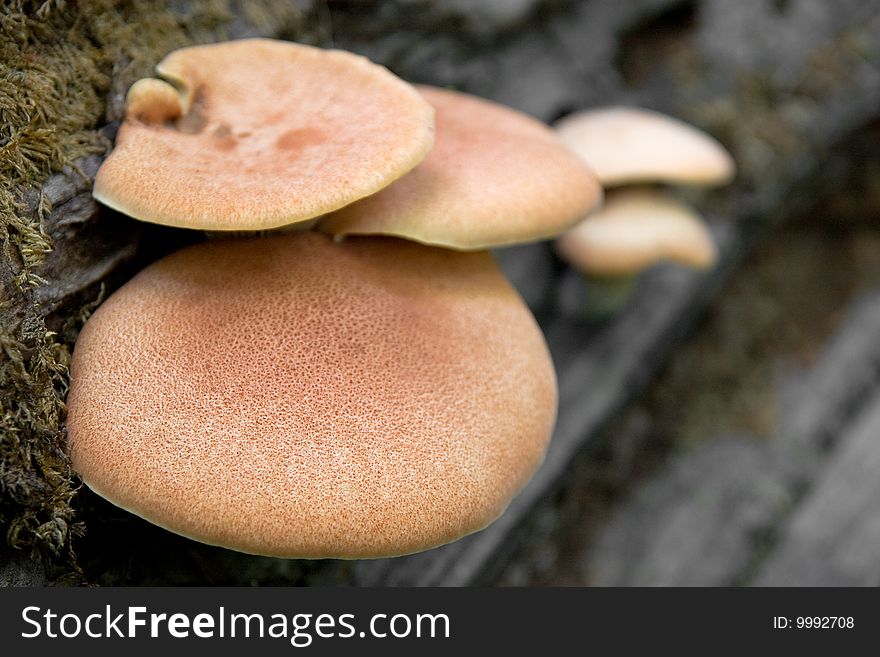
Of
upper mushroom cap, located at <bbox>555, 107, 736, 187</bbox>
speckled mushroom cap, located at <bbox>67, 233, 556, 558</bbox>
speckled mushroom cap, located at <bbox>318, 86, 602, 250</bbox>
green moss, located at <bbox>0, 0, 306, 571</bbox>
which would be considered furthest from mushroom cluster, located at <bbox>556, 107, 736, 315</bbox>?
green moss, located at <bbox>0, 0, 306, 571</bbox>

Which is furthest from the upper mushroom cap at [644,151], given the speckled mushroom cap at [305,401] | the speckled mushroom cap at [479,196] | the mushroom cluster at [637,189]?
the speckled mushroom cap at [305,401]

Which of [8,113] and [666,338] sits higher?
[8,113]

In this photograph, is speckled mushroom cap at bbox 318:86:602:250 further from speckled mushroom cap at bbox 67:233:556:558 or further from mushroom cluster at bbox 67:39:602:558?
speckled mushroom cap at bbox 67:233:556:558

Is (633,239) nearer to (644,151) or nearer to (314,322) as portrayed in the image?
(644,151)

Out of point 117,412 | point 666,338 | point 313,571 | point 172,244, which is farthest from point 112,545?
point 666,338

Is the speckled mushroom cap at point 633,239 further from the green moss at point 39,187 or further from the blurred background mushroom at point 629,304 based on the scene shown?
the green moss at point 39,187

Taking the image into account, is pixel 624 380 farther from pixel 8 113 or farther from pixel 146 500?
pixel 8 113
